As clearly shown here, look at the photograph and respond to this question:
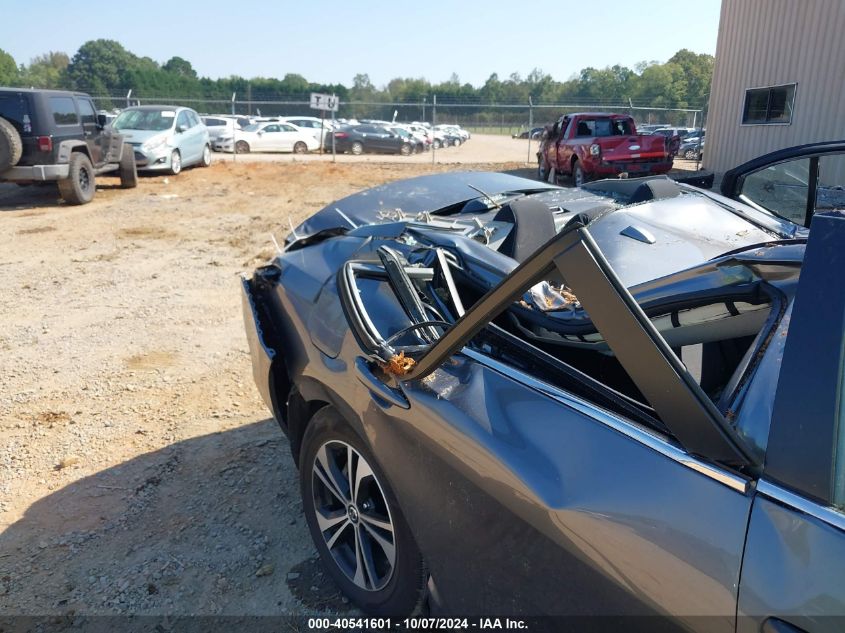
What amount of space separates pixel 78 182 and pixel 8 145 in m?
1.45

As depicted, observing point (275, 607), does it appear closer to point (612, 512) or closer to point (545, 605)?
point (545, 605)

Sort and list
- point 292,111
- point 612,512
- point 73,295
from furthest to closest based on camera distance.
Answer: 1. point 292,111
2. point 73,295
3. point 612,512

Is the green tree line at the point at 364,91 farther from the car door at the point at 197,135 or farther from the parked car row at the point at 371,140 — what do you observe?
the car door at the point at 197,135

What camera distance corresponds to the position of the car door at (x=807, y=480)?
1.10 m

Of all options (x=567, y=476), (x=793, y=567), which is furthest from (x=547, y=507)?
(x=793, y=567)

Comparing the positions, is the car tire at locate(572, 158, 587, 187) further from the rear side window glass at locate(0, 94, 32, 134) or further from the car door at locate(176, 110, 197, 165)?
the rear side window glass at locate(0, 94, 32, 134)

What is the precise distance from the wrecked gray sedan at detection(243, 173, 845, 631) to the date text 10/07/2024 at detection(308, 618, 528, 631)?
34 millimetres

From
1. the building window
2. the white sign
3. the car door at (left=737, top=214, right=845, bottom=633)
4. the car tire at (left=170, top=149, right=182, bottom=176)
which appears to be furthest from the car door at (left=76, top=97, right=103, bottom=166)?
the building window

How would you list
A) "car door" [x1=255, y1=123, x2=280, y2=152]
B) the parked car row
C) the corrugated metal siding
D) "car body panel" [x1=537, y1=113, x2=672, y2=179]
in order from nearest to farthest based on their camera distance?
the corrugated metal siding, "car body panel" [x1=537, y1=113, x2=672, y2=179], "car door" [x1=255, y1=123, x2=280, y2=152], the parked car row

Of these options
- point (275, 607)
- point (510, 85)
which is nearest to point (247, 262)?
point (275, 607)

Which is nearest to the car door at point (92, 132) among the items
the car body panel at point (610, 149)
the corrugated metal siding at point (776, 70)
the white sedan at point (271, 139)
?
the car body panel at point (610, 149)

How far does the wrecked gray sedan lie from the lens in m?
1.21

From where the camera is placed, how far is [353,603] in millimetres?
2361

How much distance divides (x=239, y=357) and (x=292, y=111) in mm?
40183
